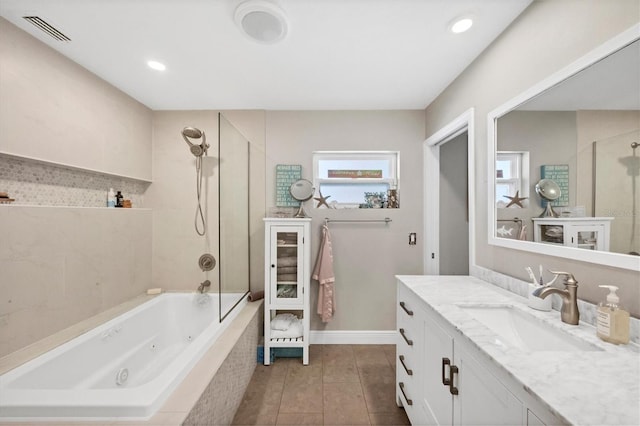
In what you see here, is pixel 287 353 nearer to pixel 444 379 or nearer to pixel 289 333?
pixel 289 333

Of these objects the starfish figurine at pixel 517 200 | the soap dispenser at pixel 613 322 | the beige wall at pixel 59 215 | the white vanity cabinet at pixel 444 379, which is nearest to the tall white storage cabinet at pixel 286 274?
the white vanity cabinet at pixel 444 379

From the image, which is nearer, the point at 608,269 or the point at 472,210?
the point at 608,269

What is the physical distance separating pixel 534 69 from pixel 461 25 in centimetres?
46

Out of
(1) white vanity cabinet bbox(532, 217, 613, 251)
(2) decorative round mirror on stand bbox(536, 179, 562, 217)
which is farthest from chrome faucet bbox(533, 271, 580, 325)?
(2) decorative round mirror on stand bbox(536, 179, 562, 217)

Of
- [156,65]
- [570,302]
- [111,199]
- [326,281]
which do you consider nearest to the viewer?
[570,302]

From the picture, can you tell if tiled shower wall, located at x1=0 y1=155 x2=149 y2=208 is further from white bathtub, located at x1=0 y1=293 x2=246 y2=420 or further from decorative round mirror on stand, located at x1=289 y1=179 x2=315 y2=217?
decorative round mirror on stand, located at x1=289 y1=179 x2=315 y2=217

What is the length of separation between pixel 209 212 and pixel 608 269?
2.80 meters

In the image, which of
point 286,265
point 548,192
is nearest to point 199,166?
point 286,265

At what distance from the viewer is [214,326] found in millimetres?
1697

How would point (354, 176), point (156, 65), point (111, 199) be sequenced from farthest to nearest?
point (354, 176), point (111, 199), point (156, 65)

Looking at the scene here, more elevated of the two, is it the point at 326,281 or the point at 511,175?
the point at 511,175

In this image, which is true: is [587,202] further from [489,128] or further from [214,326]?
[214,326]

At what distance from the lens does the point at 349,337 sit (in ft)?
7.82

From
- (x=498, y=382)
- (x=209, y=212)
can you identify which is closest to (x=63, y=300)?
(x=209, y=212)
